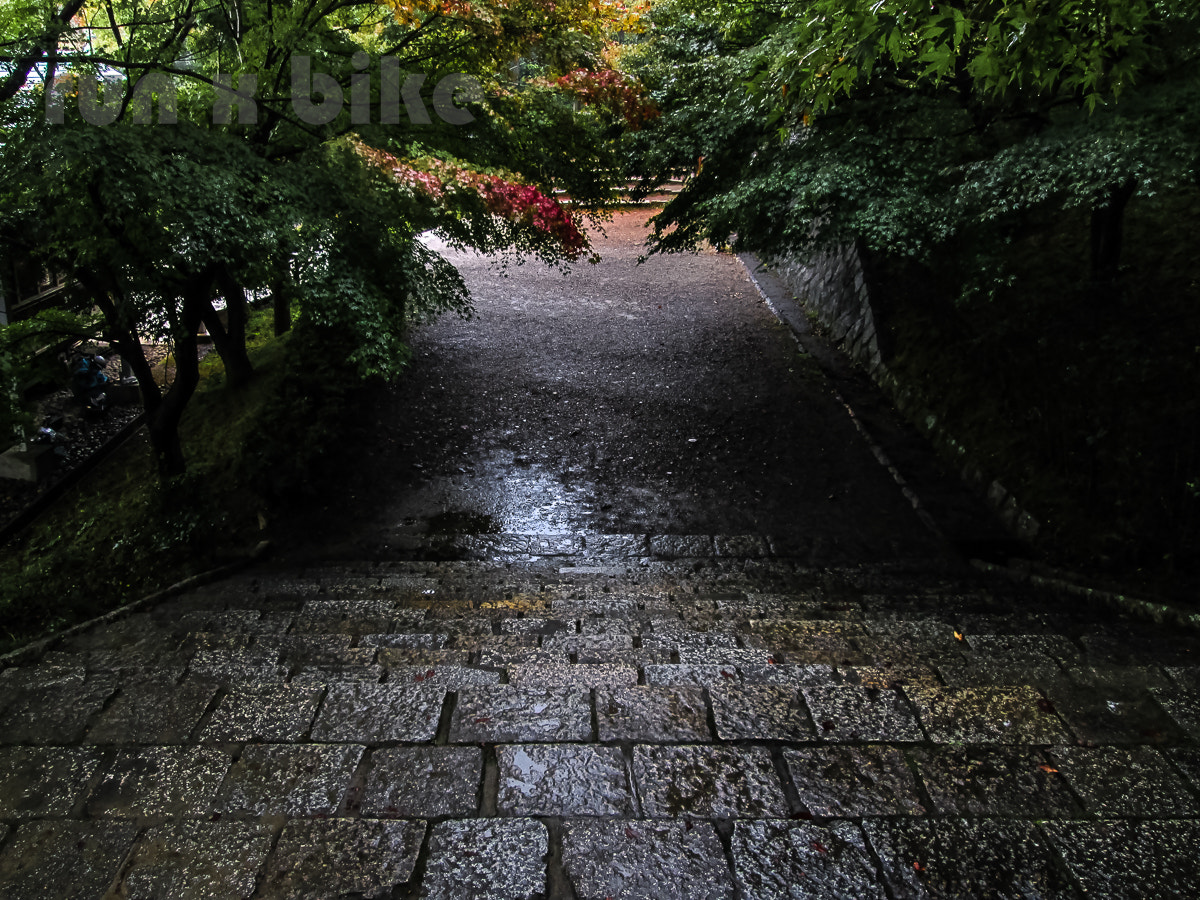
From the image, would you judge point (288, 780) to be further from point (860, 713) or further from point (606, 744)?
point (860, 713)

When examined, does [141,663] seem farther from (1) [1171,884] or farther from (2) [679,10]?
(2) [679,10]

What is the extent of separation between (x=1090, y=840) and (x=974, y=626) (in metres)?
2.18

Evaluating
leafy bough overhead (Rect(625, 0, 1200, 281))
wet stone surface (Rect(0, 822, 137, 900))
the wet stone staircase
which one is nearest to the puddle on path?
the wet stone staircase

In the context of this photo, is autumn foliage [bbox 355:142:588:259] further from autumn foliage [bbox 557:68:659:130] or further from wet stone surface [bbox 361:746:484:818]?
wet stone surface [bbox 361:746:484:818]

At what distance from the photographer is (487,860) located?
8.05 ft

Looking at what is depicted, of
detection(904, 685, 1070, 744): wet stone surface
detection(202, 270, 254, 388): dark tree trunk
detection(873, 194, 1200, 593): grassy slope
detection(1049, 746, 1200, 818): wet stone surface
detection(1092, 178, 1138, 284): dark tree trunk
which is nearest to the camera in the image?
detection(1049, 746, 1200, 818): wet stone surface

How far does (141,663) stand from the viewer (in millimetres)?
3854

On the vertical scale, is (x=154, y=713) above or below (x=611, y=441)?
above

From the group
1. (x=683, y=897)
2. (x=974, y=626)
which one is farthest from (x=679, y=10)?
(x=683, y=897)

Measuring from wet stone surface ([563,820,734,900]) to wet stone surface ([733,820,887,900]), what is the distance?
9cm

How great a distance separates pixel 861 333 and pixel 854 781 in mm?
9436

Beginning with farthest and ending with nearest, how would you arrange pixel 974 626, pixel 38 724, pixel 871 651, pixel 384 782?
pixel 974 626, pixel 871 651, pixel 38 724, pixel 384 782

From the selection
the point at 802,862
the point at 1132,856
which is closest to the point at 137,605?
the point at 802,862

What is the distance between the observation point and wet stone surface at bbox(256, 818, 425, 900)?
2.36 metres
